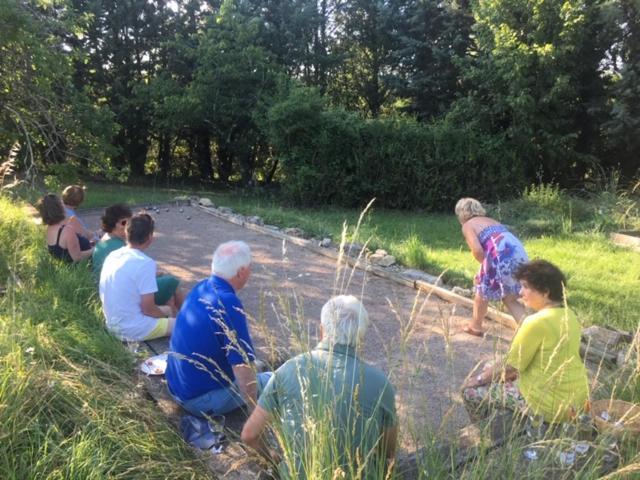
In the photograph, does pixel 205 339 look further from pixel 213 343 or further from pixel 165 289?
pixel 165 289

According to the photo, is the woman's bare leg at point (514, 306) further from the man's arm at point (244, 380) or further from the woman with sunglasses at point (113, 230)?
the woman with sunglasses at point (113, 230)

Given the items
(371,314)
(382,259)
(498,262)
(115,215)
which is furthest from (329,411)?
(382,259)

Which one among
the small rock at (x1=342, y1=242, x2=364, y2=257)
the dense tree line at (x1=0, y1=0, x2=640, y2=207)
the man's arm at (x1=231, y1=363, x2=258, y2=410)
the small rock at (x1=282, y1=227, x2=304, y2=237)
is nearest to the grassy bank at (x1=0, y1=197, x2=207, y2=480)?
the man's arm at (x1=231, y1=363, x2=258, y2=410)

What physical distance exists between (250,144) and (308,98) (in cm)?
513

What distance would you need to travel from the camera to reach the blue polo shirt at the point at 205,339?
9.92 ft

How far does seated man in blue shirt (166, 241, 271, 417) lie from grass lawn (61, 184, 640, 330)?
1.42m

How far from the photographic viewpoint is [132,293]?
4180mm

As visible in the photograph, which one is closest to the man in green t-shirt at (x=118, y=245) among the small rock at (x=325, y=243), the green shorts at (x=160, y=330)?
the green shorts at (x=160, y=330)

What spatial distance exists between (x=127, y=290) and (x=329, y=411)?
265 cm

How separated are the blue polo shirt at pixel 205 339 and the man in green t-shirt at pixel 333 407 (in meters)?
0.60

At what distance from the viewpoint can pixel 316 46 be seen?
22.7 meters

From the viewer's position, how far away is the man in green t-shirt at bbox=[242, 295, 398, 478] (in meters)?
2.03

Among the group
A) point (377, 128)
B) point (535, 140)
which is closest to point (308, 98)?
point (377, 128)

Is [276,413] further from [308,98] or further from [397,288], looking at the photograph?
[308,98]
